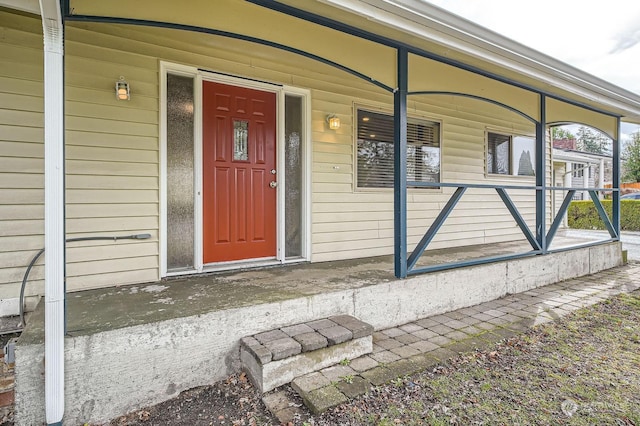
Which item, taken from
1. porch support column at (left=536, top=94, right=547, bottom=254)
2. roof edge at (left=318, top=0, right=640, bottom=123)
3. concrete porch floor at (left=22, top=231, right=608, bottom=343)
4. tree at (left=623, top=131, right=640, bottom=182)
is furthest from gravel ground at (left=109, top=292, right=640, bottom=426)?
tree at (left=623, top=131, right=640, bottom=182)

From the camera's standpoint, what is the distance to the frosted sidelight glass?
10.8 feet

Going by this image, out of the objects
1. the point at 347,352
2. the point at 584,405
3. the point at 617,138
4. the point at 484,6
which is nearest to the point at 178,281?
the point at 347,352

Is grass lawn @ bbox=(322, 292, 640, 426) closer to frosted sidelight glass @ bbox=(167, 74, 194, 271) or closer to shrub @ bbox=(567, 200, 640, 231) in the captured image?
frosted sidelight glass @ bbox=(167, 74, 194, 271)

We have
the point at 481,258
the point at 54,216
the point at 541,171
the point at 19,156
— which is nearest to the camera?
the point at 54,216

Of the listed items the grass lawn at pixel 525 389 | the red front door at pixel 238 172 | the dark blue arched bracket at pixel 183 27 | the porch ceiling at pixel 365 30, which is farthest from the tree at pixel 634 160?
the red front door at pixel 238 172

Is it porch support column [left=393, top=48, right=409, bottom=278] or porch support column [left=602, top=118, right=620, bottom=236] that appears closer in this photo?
porch support column [left=393, top=48, right=409, bottom=278]

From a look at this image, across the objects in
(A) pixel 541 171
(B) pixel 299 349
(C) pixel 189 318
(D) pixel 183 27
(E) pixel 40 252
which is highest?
(D) pixel 183 27

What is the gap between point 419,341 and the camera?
2.84 meters

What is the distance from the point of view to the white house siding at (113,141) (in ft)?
8.68

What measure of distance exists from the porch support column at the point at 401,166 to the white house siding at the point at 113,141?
1138mm

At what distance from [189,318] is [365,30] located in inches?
100

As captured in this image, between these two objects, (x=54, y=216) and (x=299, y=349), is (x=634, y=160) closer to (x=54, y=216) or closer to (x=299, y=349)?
(x=299, y=349)

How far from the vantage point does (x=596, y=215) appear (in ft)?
41.0

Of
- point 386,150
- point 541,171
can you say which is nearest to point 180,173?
point 386,150
